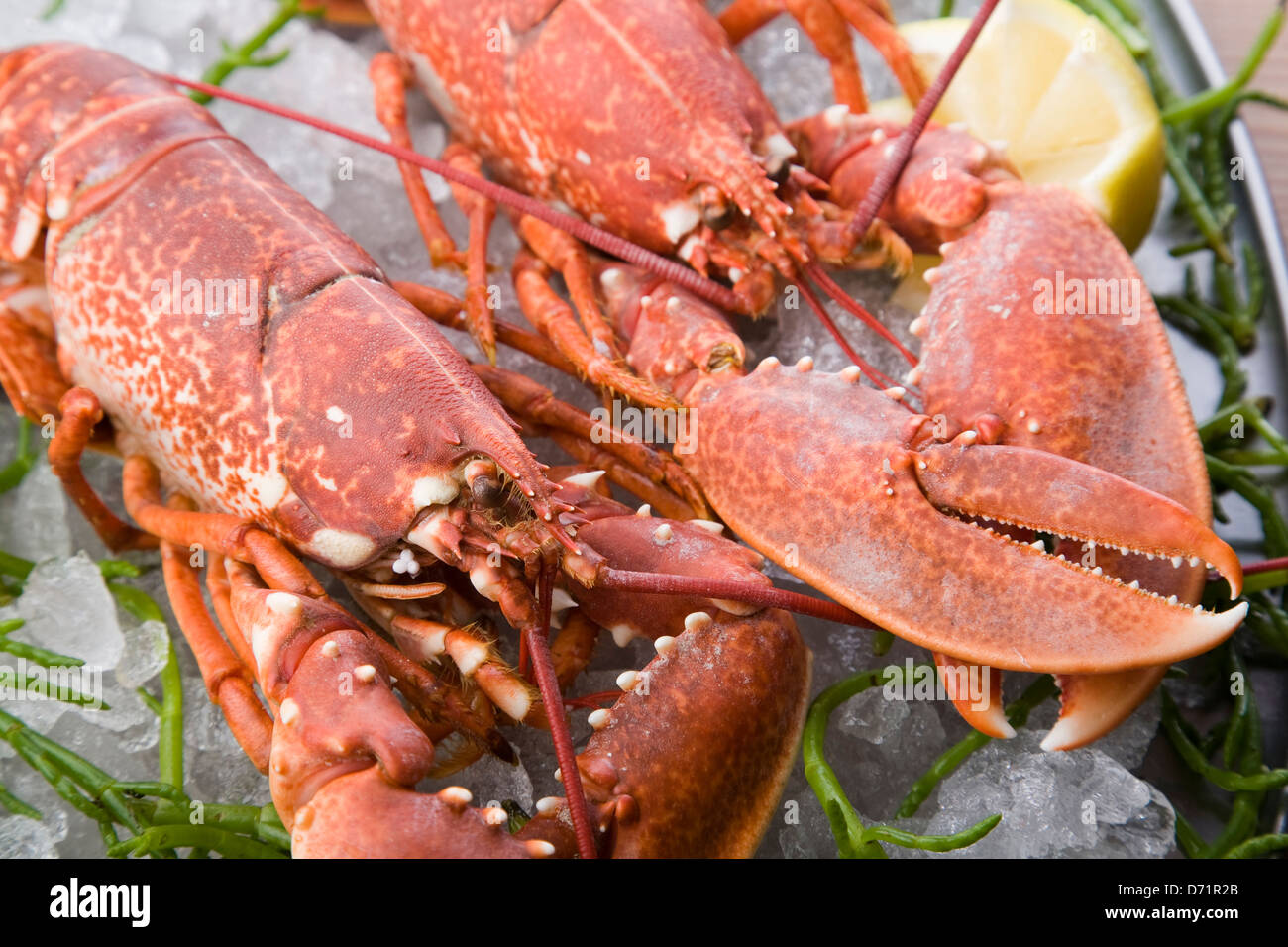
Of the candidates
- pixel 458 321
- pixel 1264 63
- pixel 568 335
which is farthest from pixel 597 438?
pixel 1264 63

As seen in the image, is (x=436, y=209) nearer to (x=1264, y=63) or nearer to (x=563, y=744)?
(x=563, y=744)

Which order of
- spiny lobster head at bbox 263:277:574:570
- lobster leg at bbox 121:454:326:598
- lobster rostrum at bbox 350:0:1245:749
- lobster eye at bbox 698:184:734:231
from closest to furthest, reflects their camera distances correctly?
lobster rostrum at bbox 350:0:1245:749 → spiny lobster head at bbox 263:277:574:570 → lobster leg at bbox 121:454:326:598 → lobster eye at bbox 698:184:734:231

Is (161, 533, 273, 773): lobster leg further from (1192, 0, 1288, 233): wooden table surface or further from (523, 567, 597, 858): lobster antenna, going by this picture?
(1192, 0, 1288, 233): wooden table surface

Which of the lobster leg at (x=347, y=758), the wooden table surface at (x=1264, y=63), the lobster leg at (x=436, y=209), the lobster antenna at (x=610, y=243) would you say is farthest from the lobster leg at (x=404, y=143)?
the wooden table surface at (x=1264, y=63)

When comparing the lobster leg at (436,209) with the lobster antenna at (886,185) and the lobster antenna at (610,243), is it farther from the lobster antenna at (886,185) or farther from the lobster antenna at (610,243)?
the lobster antenna at (886,185)

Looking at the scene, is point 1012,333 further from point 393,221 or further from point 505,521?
point 393,221

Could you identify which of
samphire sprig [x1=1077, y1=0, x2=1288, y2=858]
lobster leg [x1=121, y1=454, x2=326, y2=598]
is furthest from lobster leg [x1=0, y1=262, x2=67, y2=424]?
samphire sprig [x1=1077, y1=0, x2=1288, y2=858]

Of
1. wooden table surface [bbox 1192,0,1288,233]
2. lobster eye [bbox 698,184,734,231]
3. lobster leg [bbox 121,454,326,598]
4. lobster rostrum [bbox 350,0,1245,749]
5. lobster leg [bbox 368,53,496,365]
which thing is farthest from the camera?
wooden table surface [bbox 1192,0,1288,233]

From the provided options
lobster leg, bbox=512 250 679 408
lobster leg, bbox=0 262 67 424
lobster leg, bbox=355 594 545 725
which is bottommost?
lobster leg, bbox=355 594 545 725
